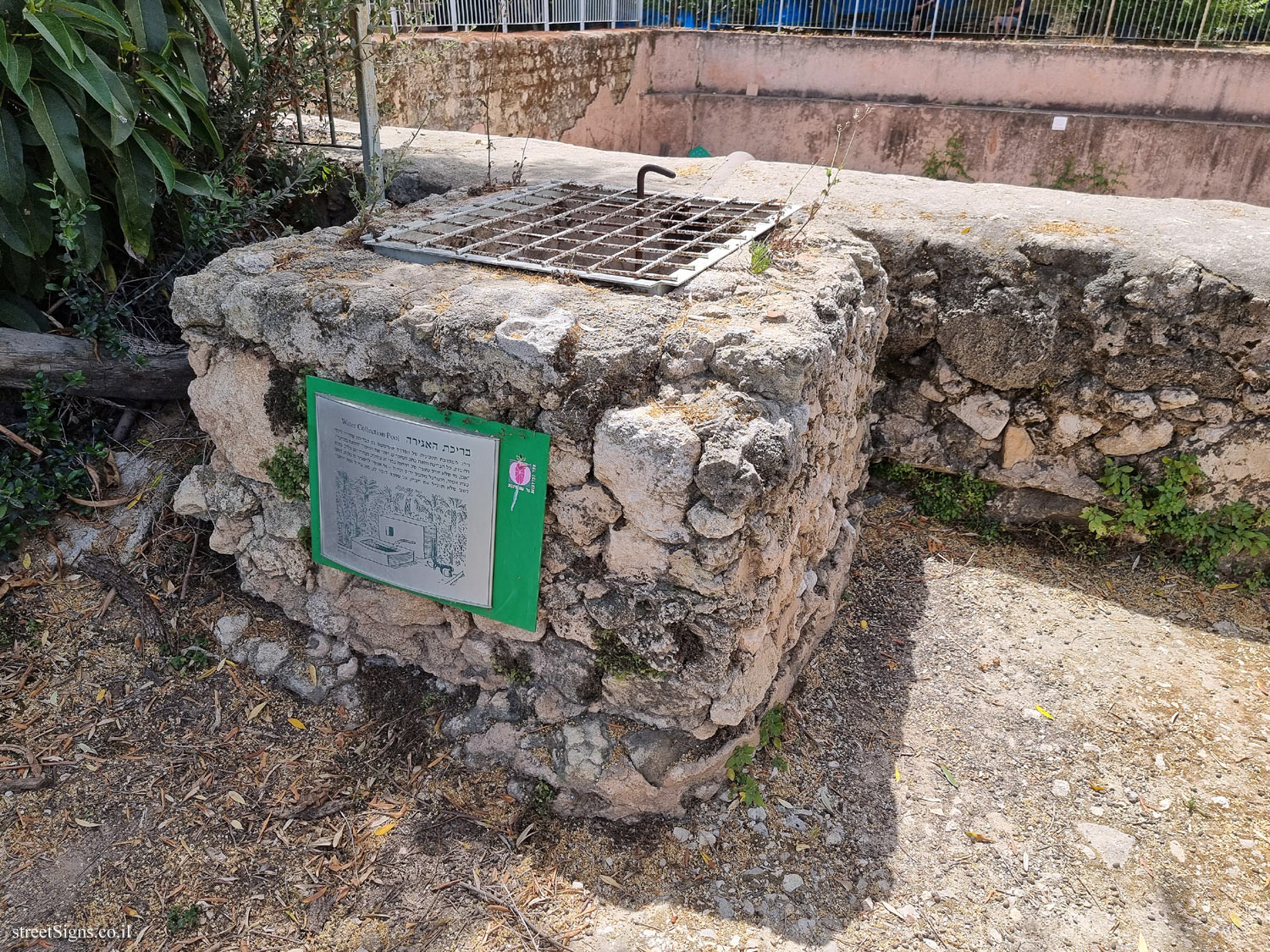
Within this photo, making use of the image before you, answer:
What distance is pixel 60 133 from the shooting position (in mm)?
2500

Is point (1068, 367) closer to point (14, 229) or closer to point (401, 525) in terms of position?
point (401, 525)

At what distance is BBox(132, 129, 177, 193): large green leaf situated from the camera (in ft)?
8.79

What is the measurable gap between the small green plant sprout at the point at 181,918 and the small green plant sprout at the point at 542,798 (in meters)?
0.85

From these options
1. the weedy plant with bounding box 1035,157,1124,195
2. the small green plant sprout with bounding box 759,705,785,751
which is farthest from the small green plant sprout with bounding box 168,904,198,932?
the weedy plant with bounding box 1035,157,1124,195

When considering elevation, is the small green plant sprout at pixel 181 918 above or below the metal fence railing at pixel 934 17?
below

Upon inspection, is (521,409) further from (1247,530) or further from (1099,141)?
(1099,141)

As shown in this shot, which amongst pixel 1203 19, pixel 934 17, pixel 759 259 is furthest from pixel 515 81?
pixel 1203 19

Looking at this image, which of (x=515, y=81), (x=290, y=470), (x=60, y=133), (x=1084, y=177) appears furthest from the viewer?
(x=1084, y=177)

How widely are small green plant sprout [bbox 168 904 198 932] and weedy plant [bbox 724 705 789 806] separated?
1.39 meters

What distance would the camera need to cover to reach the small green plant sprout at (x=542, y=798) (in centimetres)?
243

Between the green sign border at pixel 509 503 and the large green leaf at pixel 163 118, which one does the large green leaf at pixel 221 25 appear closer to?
the large green leaf at pixel 163 118

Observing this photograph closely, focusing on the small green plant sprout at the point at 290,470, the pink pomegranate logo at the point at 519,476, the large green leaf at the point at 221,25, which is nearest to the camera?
the pink pomegranate logo at the point at 519,476

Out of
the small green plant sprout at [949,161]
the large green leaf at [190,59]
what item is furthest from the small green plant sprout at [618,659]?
the small green plant sprout at [949,161]

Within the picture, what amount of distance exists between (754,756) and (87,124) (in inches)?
106
